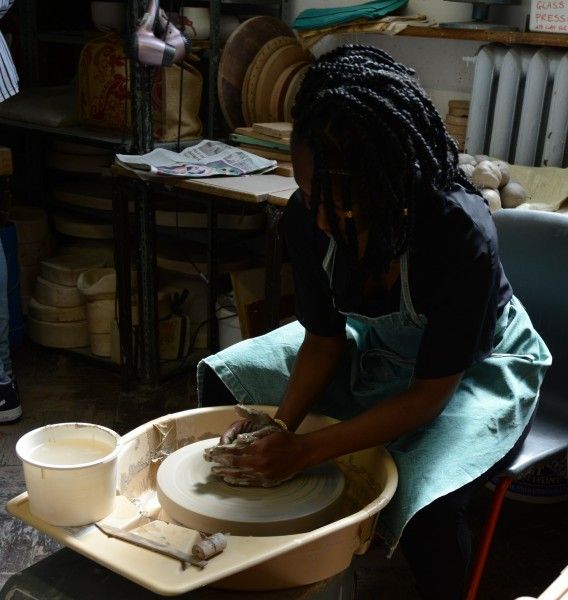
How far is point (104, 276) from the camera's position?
3000mm

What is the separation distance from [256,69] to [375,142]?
1.69 meters

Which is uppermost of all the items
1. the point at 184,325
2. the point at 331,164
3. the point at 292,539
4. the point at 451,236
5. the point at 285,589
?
the point at 331,164

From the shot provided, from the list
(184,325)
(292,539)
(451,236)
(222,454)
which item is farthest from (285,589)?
(184,325)

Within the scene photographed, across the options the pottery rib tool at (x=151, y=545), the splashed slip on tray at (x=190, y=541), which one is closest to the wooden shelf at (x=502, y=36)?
the splashed slip on tray at (x=190, y=541)

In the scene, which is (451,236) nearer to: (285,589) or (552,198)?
(285,589)

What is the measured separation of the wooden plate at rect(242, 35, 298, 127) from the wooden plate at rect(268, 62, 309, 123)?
6 cm

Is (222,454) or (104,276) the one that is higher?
(222,454)

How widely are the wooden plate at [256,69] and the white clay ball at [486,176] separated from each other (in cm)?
87

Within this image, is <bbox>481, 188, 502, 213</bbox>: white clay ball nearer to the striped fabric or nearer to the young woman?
the young woman

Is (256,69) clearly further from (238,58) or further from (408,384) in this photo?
(408,384)

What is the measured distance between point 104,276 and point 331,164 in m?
1.93

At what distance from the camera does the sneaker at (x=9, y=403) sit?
2.64 m

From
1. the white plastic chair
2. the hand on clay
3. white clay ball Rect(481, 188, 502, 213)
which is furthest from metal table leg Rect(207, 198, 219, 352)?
the hand on clay

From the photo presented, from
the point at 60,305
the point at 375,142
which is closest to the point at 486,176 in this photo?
the point at 375,142
